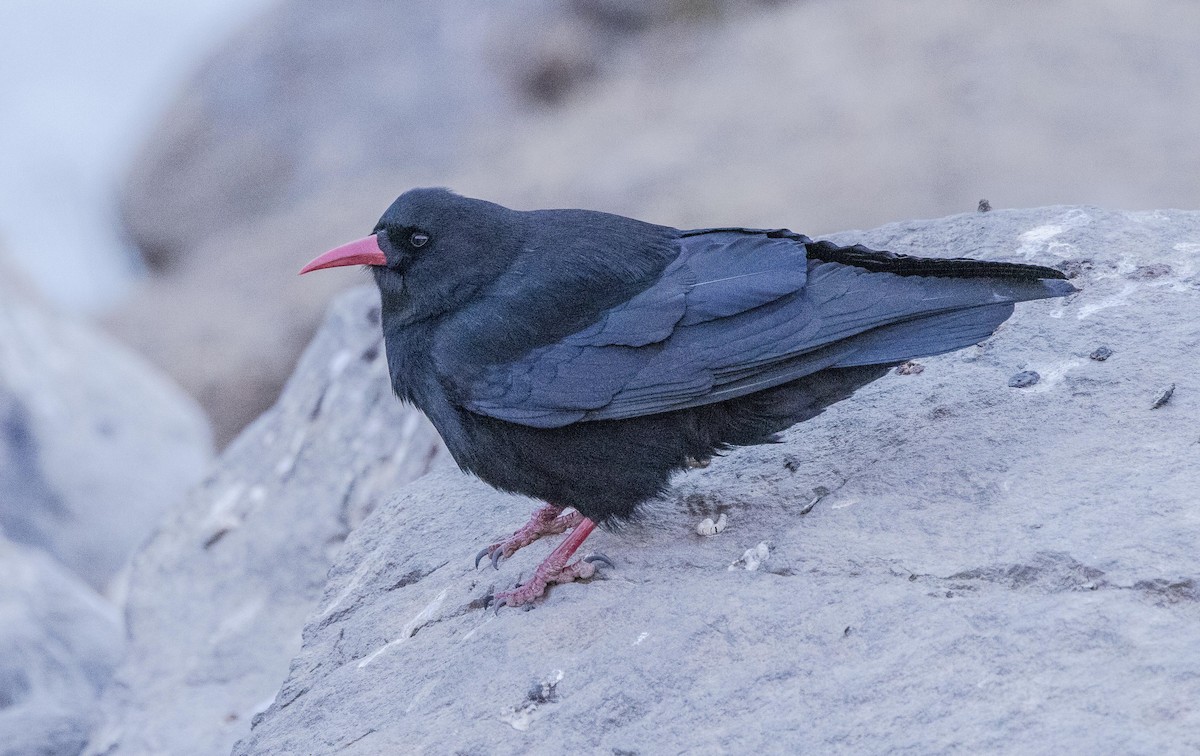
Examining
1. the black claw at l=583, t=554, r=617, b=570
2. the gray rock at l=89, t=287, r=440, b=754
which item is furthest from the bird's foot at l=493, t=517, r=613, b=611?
the gray rock at l=89, t=287, r=440, b=754

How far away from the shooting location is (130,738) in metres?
5.29

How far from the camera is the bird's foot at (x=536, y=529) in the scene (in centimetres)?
455

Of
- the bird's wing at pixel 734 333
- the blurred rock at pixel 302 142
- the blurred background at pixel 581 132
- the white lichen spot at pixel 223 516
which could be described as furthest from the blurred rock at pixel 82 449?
the blurred rock at pixel 302 142

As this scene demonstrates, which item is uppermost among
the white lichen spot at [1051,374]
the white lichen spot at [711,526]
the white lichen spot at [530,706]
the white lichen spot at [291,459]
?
the white lichen spot at [1051,374]

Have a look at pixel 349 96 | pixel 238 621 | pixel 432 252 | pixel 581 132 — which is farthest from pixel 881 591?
pixel 349 96

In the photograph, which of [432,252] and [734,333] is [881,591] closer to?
[734,333]

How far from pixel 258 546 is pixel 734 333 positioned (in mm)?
2820

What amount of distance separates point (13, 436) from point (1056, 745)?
606 cm

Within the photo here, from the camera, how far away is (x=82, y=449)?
7574 mm

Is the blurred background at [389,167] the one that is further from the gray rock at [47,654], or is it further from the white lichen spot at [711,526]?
the white lichen spot at [711,526]

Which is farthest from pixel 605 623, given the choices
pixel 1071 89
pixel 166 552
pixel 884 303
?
pixel 1071 89

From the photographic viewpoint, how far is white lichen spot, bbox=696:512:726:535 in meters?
4.21

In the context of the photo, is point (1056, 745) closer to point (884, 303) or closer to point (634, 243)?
point (884, 303)

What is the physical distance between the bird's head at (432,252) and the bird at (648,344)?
0.05 ft
